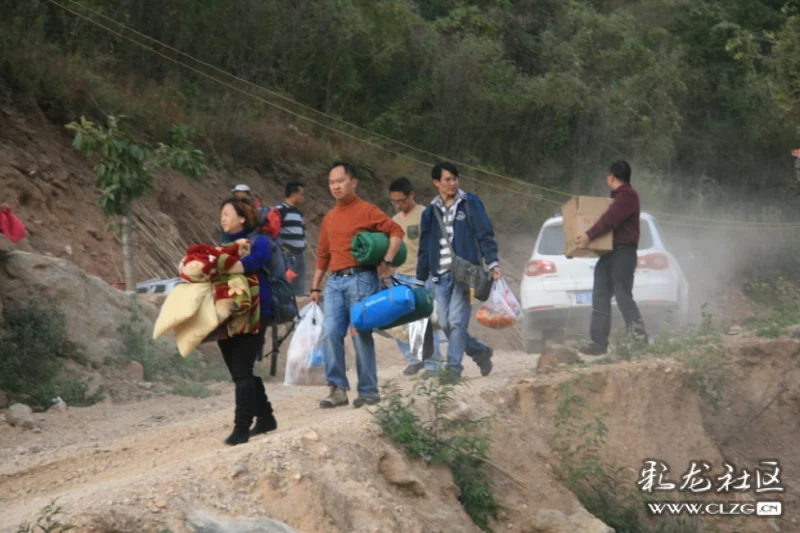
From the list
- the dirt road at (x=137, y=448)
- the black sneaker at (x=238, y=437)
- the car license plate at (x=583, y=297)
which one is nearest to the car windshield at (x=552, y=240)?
the car license plate at (x=583, y=297)

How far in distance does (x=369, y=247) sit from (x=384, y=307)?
43 cm

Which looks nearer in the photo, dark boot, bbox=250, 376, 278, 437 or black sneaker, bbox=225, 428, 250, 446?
black sneaker, bbox=225, 428, 250, 446

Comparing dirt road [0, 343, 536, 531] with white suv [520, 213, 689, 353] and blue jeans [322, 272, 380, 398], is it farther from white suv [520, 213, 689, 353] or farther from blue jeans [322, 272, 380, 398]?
white suv [520, 213, 689, 353]

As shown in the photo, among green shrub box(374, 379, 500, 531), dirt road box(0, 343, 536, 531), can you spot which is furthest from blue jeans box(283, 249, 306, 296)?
green shrub box(374, 379, 500, 531)

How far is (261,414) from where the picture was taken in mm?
8125

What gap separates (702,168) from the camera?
34.8 meters

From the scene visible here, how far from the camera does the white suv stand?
13.9 metres

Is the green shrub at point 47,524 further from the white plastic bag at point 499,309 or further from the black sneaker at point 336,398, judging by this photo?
A: the white plastic bag at point 499,309

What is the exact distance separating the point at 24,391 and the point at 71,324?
128 centimetres

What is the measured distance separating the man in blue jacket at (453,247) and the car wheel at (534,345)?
15.8ft

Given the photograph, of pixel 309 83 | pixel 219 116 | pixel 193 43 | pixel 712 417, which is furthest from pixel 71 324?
pixel 309 83

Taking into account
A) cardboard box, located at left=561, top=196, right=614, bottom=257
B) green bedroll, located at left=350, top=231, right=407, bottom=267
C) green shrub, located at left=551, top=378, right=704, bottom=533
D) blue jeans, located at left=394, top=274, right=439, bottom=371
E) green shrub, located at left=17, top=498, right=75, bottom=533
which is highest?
cardboard box, located at left=561, top=196, right=614, bottom=257

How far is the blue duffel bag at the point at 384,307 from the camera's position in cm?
843

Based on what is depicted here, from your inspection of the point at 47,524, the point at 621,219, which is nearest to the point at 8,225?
the point at 621,219
